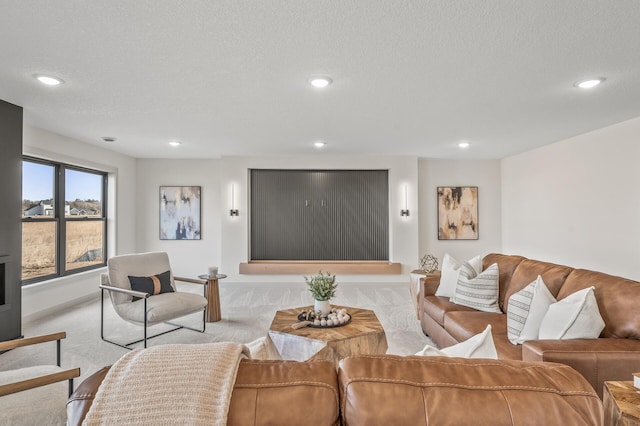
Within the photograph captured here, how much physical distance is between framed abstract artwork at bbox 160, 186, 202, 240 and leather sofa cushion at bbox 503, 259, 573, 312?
5.70m

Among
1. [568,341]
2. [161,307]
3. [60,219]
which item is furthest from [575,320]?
[60,219]

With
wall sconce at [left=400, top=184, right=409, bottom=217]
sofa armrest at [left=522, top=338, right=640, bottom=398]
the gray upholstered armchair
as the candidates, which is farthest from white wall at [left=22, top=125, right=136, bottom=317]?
sofa armrest at [left=522, top=338, right=640, bottom=398]

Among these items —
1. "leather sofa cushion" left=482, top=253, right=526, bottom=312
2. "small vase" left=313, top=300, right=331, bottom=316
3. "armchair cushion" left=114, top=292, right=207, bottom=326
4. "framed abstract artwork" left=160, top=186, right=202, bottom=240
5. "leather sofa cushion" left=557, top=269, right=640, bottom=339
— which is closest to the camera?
"leather sofa cushion" left=557, top=269, right=640, bottom=339

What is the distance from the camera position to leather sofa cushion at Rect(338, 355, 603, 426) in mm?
793

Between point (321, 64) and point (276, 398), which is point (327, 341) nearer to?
point (276, 398)

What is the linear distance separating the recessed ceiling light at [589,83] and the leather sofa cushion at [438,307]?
2.23 m

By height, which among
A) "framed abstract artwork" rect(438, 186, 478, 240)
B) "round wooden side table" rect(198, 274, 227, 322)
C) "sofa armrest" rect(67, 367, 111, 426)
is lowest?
"round wooden side table" rect(198, 274, 227, 322)

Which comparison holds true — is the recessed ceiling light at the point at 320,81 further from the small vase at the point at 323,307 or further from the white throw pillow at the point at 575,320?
the white throw pillow at the point at 575,320

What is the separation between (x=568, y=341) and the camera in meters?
1.97

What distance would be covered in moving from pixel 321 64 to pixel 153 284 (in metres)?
2.96

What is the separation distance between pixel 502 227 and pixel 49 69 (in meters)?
7.41

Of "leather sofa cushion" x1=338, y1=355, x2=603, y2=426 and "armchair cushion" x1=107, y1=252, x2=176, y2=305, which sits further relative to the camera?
"armchair cushion" x1=107, y1=252, x2=176, y2=305

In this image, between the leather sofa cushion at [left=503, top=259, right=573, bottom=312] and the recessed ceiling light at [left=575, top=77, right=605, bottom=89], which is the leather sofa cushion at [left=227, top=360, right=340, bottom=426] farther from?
the recessed ceiling light at [left=575, top=77, right=605, bottom=89]

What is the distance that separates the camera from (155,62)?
2584 mm
